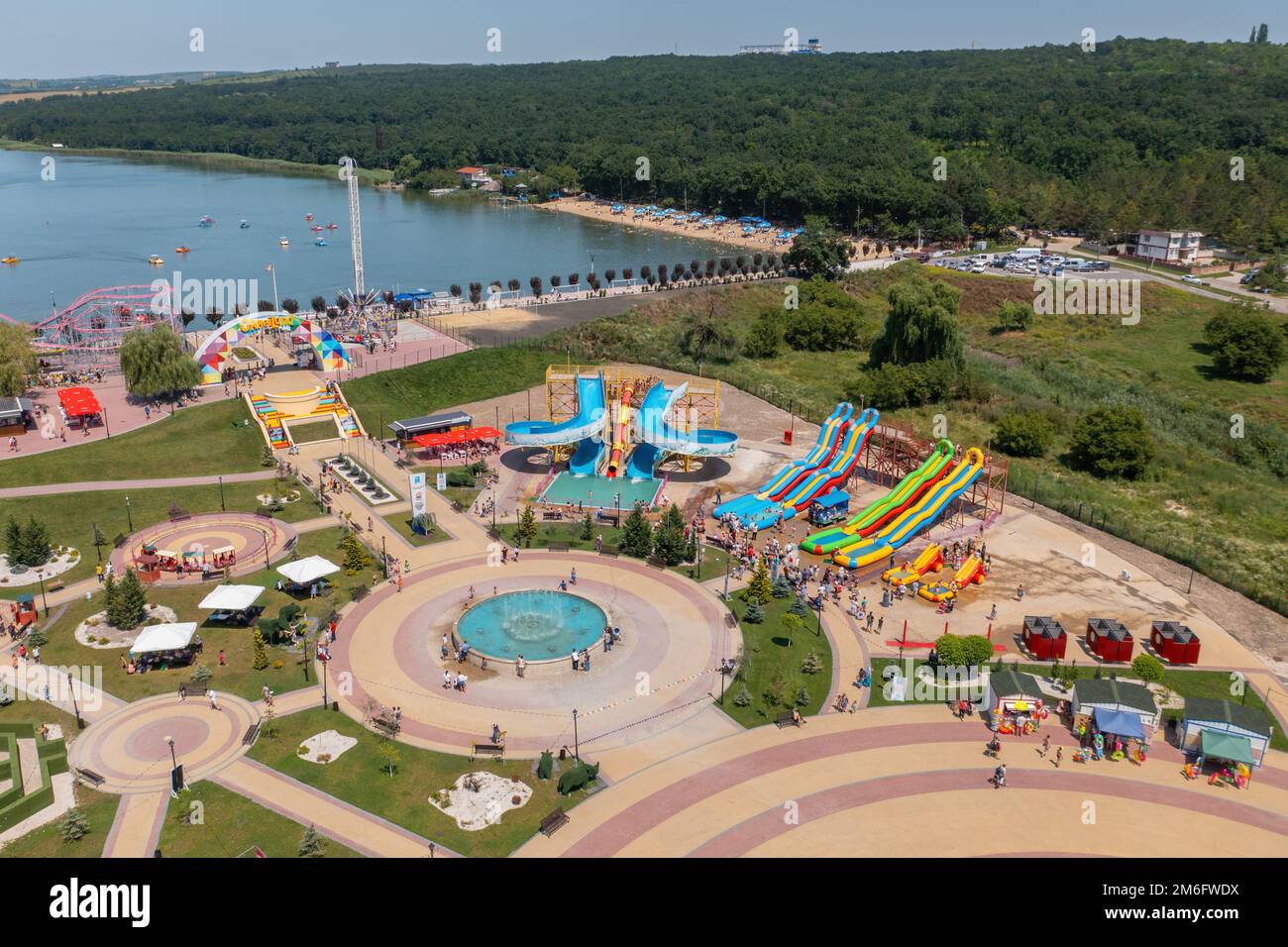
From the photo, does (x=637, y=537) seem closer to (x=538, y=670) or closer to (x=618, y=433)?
(x=538, y=670)

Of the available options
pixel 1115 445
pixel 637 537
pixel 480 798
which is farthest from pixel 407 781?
pixel 1115 445

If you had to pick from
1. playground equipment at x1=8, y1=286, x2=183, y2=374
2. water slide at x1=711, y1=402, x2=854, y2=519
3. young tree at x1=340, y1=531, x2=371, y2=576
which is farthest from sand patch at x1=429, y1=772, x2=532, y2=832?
playground equipment at x1=8, y1=286, x2=183, y2=374

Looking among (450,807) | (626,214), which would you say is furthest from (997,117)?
(450,807)

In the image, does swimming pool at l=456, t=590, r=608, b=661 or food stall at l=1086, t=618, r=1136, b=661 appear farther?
food stall at l=1086, t=618, r=1136, b=661

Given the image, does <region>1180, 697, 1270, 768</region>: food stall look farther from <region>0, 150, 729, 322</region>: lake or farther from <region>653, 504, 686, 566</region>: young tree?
<region>0, 150, 729, 322</region>: lake

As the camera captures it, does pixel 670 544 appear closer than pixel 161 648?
No

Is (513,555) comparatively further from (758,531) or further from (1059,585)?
(1059,585)
